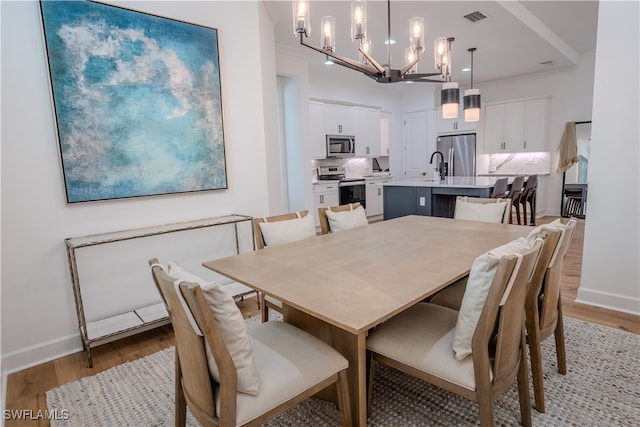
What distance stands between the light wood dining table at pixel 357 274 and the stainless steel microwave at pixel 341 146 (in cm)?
419

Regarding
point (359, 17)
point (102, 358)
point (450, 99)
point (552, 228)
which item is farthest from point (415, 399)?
point (450, 99)

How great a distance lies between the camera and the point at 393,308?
1229 mm

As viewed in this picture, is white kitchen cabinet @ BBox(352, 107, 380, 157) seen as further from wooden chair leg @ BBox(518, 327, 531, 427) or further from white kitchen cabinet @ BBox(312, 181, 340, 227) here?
wooden chair leg @ BBox(518, 327, 531, 427)

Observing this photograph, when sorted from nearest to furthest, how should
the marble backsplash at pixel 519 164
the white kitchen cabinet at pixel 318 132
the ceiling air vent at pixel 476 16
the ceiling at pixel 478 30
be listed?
the ceiling at pixel 478 30 < the ceiling air vent at pixel 476 16 < the white kitchen cabinet at pixel 318 132 < the marble backsplash at pixel 519 164

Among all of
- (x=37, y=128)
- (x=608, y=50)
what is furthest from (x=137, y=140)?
(x=608, y=50)

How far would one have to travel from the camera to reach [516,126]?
22.7ft

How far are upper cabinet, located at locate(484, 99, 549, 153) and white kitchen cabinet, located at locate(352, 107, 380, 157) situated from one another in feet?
7.19

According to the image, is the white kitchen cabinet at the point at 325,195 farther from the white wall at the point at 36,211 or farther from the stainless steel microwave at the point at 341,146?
the white wall at the point at 36,211

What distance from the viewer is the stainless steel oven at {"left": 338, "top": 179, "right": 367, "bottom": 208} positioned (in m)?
6.46

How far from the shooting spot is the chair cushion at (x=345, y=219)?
8.77ft

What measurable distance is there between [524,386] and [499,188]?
3.59 meters

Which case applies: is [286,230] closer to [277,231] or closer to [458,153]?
[277,231]

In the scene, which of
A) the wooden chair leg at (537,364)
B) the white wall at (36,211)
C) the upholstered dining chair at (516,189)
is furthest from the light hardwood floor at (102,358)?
the upholstered dining chair at (516,189)

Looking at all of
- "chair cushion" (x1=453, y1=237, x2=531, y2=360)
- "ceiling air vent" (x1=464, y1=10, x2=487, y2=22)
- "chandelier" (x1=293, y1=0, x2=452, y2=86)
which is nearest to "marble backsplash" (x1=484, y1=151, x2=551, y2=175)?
"ceiling air vent" (x1=464, y1=10, x2=487, y2=22)
